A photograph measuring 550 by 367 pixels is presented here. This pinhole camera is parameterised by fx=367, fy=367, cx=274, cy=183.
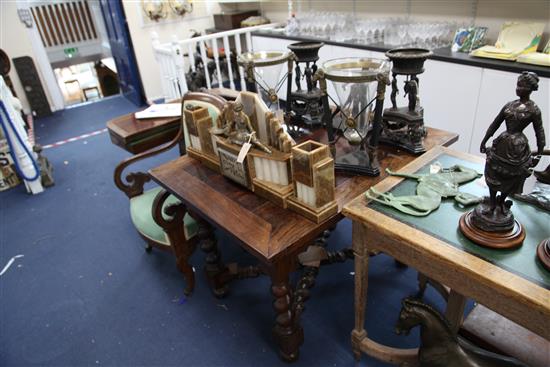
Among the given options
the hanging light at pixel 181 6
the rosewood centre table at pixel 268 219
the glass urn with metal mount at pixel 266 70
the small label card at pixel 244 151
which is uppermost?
the hanging light at pixel 181 6

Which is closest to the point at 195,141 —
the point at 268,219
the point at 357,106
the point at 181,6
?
the point at 268,219

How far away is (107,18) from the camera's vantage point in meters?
4.95

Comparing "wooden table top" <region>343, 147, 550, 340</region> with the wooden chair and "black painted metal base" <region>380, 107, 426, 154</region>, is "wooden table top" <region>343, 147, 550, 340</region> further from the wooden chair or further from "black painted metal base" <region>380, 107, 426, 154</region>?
the wooden chair

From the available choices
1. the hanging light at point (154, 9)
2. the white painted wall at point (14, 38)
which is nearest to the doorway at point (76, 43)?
the white painted wall at point (14, 38)

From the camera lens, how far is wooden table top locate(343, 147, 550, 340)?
81 cm

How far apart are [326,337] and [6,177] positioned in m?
3.12

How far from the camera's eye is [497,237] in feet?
2.97

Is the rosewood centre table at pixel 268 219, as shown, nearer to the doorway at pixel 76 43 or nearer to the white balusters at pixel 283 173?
the white balusters at pixel 283 173

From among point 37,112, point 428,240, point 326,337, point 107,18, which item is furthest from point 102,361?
point 107,18

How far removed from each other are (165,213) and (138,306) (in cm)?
59

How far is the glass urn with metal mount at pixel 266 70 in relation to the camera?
1.61m

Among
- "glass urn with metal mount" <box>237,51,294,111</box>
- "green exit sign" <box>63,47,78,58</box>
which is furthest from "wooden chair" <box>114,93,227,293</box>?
"green exit sign" <box>63,47,78,58</box>

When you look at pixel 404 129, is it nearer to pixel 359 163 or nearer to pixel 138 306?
pixel 359 163

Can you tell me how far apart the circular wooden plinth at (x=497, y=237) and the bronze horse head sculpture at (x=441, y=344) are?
1.01 feet
